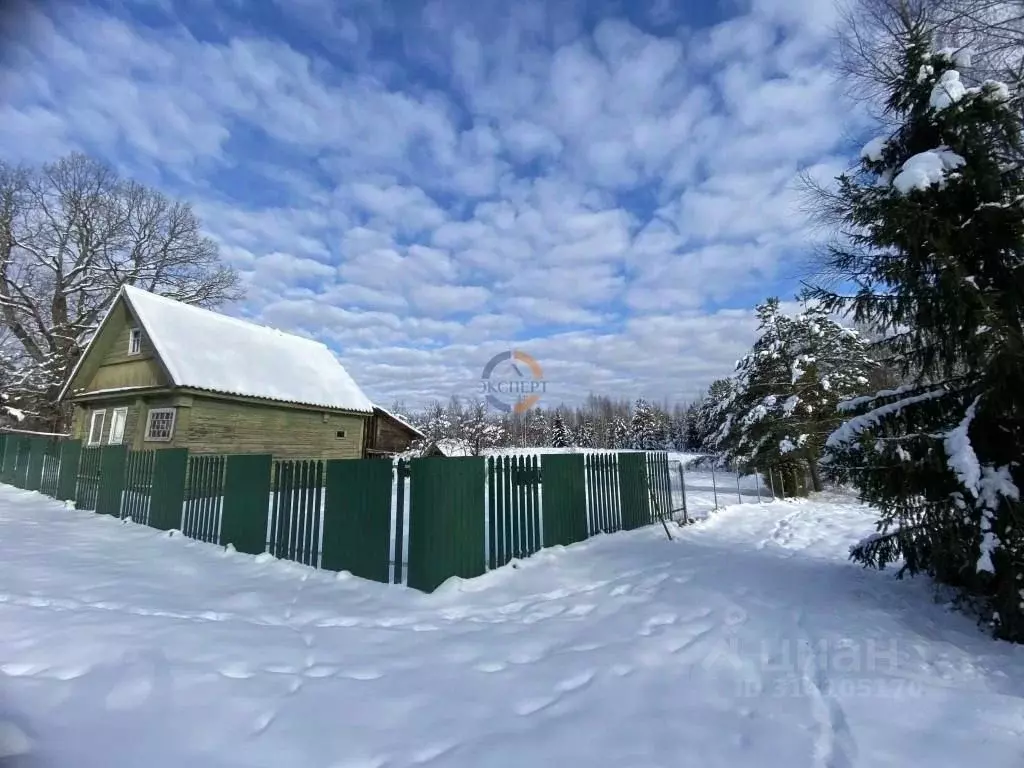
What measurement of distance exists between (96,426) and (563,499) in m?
19.6

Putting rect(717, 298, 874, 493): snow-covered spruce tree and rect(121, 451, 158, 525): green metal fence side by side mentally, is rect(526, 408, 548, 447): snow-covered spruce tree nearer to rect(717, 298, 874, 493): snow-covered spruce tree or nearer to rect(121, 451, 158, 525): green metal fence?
rect(717, 298, 874, 493): snow-covered spruce tree

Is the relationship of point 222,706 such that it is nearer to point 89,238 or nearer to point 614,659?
point 614,659

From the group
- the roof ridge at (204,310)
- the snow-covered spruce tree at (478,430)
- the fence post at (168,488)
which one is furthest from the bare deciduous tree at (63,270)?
the snow-covered spruce tree at (478,430)

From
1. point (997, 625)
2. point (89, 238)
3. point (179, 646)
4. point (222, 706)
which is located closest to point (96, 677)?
point (179, 646)

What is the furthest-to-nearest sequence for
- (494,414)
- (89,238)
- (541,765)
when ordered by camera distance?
(494,414), (89,238), (541,765)

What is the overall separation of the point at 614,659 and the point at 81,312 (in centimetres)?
3316

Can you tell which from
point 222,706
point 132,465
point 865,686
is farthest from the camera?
point 132,465

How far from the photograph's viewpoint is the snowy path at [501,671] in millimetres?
2707

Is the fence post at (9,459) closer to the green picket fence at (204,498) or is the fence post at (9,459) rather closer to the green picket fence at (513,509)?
the green picket fence at (204,498)

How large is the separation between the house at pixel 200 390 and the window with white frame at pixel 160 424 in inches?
1.3

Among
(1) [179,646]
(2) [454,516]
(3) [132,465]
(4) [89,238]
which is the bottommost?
(1) [179,646]

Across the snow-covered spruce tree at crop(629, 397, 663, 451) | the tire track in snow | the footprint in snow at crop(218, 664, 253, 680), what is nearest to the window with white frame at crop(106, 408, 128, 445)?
the footprint in snow at crop(218, 664, 253, 680)

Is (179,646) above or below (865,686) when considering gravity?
above

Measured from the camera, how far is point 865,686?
3.53 meters
